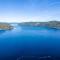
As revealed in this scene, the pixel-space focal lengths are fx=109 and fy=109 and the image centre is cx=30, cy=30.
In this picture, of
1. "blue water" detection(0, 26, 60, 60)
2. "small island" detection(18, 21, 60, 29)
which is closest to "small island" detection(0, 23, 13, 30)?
"blue water" detection(0, 26, 60, 60)

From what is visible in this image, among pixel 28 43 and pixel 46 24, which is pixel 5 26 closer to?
pixel 28 43

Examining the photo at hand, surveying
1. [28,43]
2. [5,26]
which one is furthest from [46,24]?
[5,26]

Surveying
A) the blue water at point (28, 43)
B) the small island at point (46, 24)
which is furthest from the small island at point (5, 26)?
the small island at point (46, 24)

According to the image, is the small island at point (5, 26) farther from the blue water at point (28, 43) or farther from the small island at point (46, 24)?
the small island at point (46, 24)

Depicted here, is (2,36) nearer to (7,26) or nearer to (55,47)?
(7,26)

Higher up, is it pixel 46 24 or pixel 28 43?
pixel 46 24

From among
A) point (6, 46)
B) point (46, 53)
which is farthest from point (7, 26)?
point (46, 53)

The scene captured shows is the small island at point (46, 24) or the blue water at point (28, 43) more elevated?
the small island at point (46, 24)

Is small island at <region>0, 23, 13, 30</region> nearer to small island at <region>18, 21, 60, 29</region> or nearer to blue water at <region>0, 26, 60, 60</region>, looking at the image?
blue water at <region>0, 26, 60, 60</region>

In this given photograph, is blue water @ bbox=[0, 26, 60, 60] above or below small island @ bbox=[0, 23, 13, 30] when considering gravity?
below
